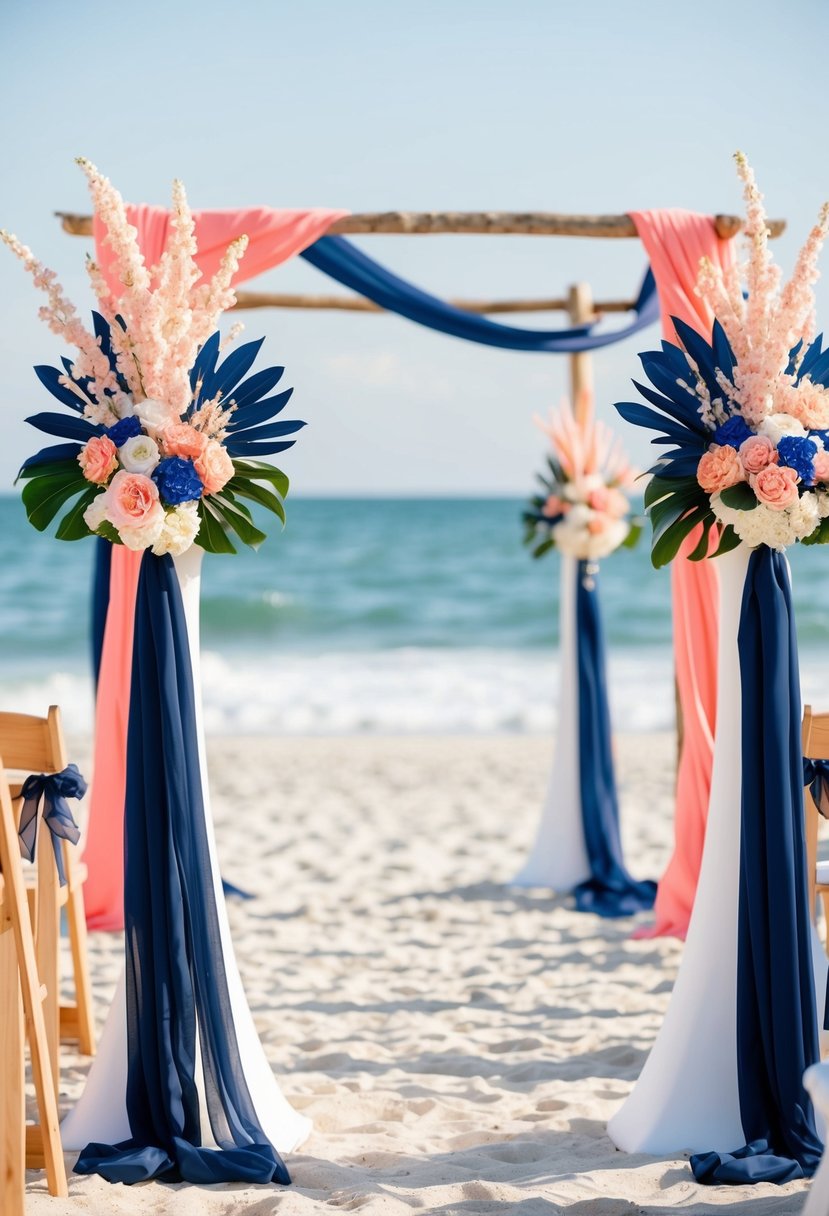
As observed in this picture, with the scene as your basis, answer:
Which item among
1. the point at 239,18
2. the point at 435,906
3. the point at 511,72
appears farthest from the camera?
the point at 511,72

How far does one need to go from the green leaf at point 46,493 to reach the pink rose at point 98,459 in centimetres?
10

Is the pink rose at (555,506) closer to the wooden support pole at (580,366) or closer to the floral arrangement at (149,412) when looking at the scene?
the wooden support pole at (580,366)

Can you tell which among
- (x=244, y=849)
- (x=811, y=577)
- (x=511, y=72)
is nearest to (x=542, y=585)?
(x=811, y=577)

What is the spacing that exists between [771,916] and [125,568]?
2.51 m

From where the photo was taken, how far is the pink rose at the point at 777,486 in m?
2.66

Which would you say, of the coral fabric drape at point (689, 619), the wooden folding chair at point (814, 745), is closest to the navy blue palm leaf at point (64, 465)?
the wooden folding chair at point (814, 745)

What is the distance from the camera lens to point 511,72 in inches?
712

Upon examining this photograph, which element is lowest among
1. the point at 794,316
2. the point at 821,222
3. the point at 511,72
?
the point at 794,316

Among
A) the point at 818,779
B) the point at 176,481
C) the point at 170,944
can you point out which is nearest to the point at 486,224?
the point at 176,481

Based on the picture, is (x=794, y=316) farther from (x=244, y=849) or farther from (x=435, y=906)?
(x=244, y=849)

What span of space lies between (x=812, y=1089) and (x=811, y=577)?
18675 mm

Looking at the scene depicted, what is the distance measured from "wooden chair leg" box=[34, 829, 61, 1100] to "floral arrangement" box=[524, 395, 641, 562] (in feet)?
10.4

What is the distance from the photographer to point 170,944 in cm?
277

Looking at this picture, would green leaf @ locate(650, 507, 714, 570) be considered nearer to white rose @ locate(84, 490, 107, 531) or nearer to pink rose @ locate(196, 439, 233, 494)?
pink rose @ locate(196, 439, 233, 494)
